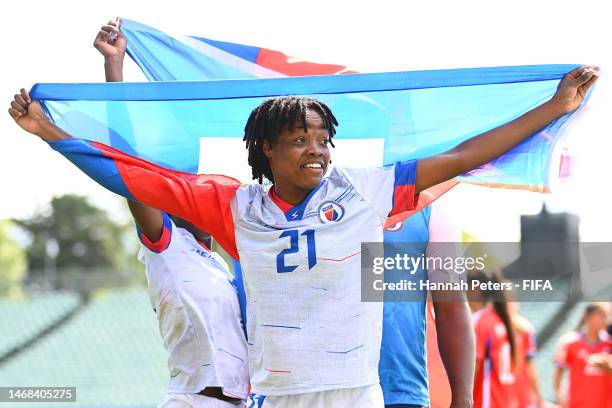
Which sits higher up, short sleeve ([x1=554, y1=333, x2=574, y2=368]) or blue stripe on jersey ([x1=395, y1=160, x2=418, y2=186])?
short sleeve ([x1=554, y1=333, x2=574, y2=368])

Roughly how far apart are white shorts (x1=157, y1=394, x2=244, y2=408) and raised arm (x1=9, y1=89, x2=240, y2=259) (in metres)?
0.78

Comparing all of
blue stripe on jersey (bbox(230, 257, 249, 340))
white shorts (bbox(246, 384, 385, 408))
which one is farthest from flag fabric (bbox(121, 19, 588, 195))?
white shorts (bbox(246, 384, 385, 408))

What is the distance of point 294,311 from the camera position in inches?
127

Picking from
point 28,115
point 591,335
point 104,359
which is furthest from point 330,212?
point 104,359

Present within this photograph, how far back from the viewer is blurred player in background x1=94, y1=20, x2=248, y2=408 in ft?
13.0

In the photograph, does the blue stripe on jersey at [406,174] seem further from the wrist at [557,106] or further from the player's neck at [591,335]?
the player's neck at [591,335]

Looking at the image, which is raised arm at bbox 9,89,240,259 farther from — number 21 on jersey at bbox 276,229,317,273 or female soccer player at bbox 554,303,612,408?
female soccer player at bbox 554,303,612,408

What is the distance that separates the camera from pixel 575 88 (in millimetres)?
3408

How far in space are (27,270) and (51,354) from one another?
46.8 metres

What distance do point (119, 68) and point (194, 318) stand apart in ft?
3.74

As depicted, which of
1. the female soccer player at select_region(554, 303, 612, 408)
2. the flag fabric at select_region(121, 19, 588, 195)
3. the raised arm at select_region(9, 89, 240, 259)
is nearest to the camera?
the raised arm at select_region(9, 89, 240, 259)

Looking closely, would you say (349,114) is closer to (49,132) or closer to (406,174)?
(406,174)

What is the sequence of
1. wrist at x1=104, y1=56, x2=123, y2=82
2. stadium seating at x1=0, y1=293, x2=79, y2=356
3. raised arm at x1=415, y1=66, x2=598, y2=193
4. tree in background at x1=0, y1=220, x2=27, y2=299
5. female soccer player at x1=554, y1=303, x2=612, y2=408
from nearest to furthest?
raised arm at x1=415, y1=66, x2=598, y2=193 → wrist at x1=104, y1=56, x2=123, y2=82 → female soccer player at x1=554, y1=303, x2=612, y2=408 → stadium seating at x1=0, y1=293, x2=79, y2=356 → tree in background at x1=0, y1=220, x2=27, y2=299

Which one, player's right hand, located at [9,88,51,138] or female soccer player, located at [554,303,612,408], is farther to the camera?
female soccer player, located at [554,303,612,408]
